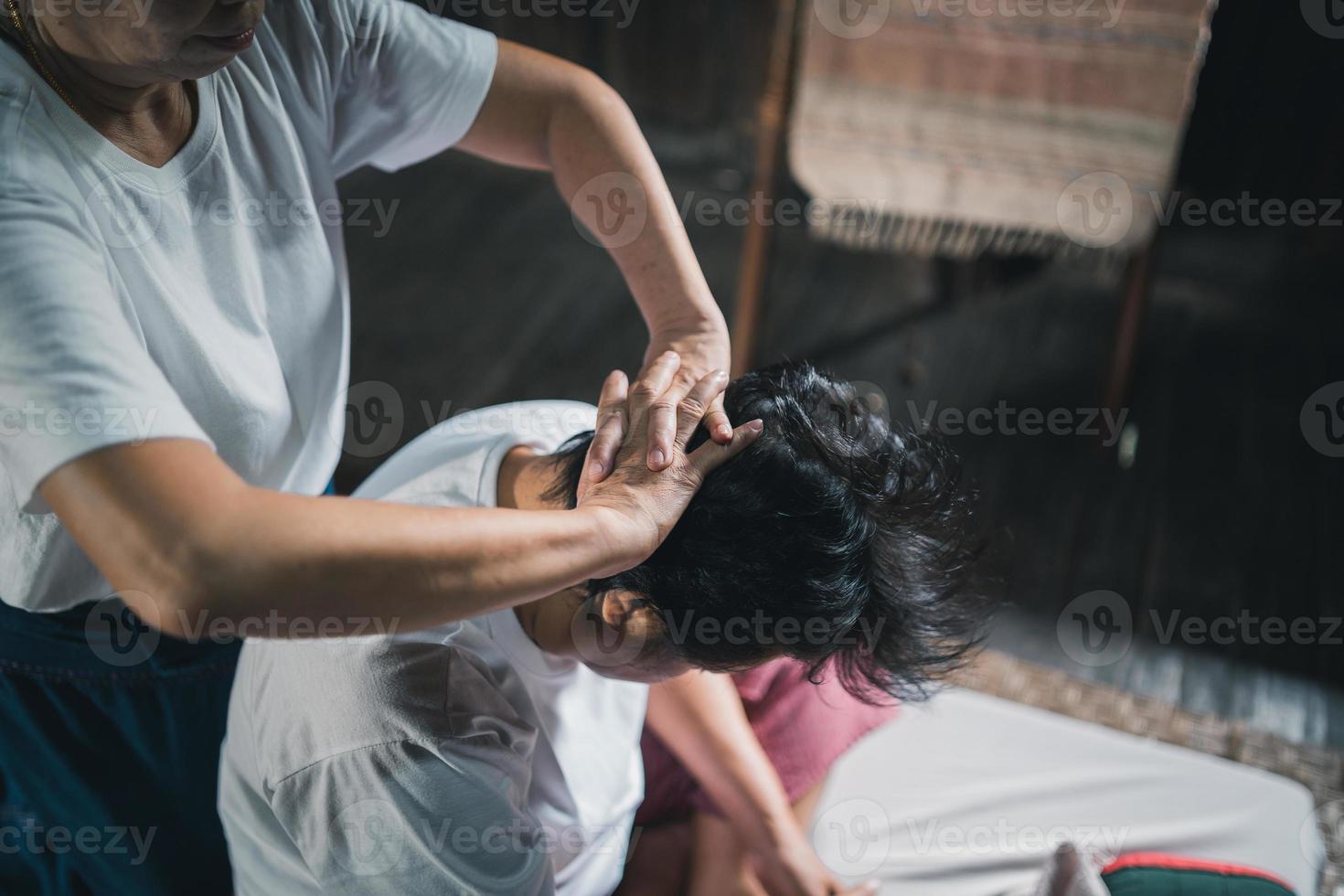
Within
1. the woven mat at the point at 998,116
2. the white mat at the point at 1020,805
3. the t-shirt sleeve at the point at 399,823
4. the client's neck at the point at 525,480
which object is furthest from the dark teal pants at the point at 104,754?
the woven mat at the point at 998,116

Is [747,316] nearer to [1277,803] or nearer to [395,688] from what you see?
[1277,803]

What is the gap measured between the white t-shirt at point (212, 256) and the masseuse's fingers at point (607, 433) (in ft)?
0.95

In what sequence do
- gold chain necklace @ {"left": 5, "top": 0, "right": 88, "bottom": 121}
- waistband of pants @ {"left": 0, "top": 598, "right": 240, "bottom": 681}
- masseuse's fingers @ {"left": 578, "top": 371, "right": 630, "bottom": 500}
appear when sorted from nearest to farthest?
gold chain necklace @ {"left": 5, "top": 0, "right": 88, "bottom": 121}
masseuse's fingers @ {"left": 578, "top": 371, "right": 630, "bottom": 500}
waistband of pants @ {"left": 0, "top": 598, "right": 240, "bottom": 681}

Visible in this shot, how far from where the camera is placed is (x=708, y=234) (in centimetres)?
324

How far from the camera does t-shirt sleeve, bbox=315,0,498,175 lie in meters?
1.07

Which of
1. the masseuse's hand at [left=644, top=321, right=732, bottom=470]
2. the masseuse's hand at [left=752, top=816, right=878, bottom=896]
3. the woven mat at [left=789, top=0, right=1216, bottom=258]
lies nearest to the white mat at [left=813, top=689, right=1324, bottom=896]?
the masseuse's hand at [left=752, top=816, right=878, bottom=896]

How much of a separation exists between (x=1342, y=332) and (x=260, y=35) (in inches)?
109

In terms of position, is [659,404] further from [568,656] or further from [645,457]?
[568,656]

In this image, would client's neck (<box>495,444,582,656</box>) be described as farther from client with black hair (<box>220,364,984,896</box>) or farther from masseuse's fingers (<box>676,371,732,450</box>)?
masseuse's fingers (<box>676,371,732,450</box>)

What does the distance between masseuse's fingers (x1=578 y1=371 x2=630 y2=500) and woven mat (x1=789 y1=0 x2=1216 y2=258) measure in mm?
1534

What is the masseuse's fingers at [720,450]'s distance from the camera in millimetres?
953

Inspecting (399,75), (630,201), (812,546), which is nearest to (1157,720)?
(812,546)

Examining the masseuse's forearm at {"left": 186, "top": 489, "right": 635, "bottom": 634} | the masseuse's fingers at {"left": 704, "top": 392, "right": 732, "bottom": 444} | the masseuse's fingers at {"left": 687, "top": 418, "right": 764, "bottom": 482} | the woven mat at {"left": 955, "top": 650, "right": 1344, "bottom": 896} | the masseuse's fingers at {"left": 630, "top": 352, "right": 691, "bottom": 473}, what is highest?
the masseuse's forearm at {"left": 186, "top": 489, "right": 635, "bottom": 634}

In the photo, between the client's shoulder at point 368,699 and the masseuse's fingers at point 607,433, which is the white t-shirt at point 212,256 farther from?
the masseuse's fingers at point 607,433
